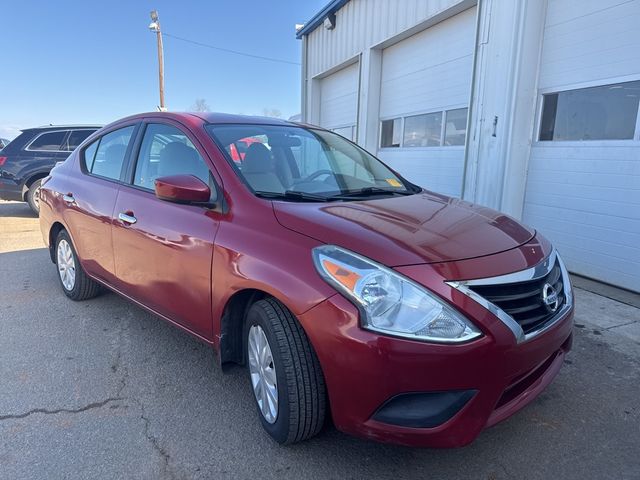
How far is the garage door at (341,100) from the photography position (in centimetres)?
992

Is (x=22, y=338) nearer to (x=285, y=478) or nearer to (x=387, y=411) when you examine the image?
(x=285, y=478)

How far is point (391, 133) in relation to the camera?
8703mm

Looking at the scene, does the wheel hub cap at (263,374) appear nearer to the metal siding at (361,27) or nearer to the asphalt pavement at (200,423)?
the asphalt pavement at (200,423)

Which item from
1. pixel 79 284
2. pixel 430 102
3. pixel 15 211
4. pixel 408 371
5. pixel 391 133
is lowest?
pixel 15 211

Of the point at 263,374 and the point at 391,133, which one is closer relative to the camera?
the point at 263,374

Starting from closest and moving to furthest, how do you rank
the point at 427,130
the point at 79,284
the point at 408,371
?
the point at 408,371 → the point at 79,284 → the point at 427,130

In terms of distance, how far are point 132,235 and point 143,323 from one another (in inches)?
39.9

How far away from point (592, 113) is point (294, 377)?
Answer: 15.5 feet

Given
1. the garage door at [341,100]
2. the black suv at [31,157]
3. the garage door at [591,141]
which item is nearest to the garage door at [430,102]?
the garage door at [341,100]

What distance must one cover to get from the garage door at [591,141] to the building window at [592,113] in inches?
0.4

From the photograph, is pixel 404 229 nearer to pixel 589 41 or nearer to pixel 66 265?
pixel 66 265

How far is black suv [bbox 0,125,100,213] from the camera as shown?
914 cm

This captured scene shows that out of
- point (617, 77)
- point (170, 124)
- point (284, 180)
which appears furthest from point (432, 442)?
point (617, 77)

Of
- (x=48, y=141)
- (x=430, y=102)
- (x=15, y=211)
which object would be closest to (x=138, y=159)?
(x=430, y=102)
